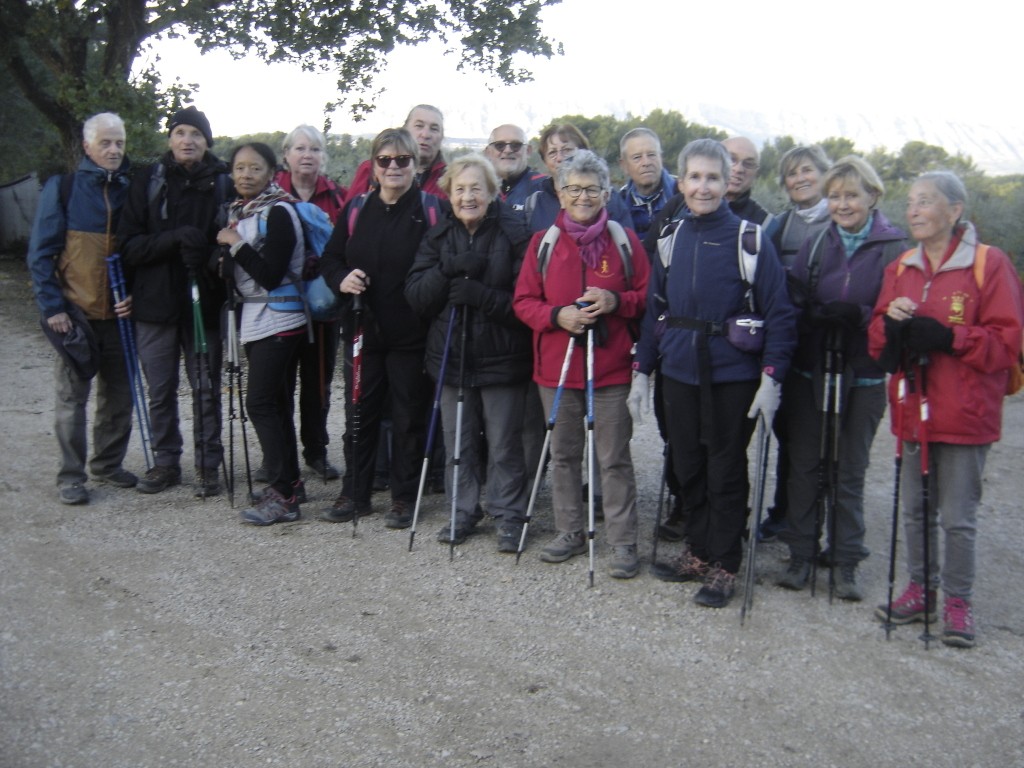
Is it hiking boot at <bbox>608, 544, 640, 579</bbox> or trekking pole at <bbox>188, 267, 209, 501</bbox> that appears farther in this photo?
trekking pole at <bbox>188, 267, 209, 501</bbox>

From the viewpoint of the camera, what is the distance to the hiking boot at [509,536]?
5.73 meters

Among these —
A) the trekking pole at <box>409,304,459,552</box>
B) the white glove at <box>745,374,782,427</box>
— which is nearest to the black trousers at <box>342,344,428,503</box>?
the trekking pole at <box>409,304,459,552</box>

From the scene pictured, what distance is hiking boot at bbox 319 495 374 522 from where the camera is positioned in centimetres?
626

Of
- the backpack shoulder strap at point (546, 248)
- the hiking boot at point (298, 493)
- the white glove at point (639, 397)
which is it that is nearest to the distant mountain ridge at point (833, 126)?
the hiking boot at point (298, 493)

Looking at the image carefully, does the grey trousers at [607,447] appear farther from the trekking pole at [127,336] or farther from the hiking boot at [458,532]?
the trekking pole at [127,336]

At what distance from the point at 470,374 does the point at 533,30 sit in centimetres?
1109

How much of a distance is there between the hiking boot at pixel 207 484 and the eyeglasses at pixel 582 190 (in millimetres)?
3213

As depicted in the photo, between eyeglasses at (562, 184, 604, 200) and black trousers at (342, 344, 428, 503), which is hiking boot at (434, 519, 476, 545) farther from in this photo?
eyeglasses at (562, 184, 604, 200)

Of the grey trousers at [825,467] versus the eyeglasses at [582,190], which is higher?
the eyeglasses at [582,190]

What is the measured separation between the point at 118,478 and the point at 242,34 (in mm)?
11301

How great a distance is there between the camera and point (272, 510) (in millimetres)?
6223

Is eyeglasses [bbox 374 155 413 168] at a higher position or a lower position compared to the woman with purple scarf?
higher

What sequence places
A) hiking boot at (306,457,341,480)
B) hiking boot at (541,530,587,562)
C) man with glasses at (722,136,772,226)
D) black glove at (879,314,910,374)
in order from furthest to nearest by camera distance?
hiking boot at (306,457,341,480) < man with glasses at (722,136,772,226) < hiking boot at (541,530,587,562) < black glove at (879,314,910,374)

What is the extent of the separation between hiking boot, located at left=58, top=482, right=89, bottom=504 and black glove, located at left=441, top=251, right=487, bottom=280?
2.91 meters
